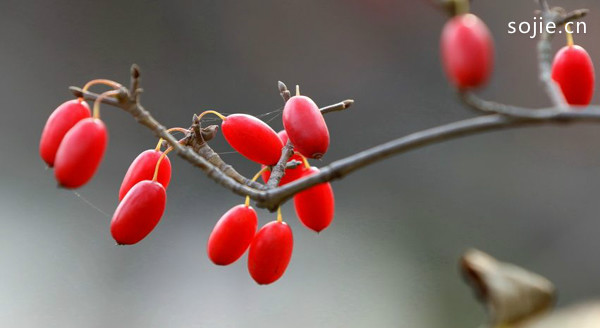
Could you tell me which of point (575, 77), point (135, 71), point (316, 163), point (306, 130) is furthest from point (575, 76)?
point (316, 163)

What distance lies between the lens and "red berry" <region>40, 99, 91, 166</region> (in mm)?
479

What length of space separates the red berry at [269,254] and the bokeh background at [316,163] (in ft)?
3.95

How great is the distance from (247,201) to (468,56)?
0.30 meters

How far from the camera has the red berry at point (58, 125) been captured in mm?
479

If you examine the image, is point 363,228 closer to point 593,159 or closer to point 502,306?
point 593,159

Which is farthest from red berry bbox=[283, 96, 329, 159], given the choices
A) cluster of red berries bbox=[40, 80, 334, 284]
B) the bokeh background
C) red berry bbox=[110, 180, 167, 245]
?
the bokeh background

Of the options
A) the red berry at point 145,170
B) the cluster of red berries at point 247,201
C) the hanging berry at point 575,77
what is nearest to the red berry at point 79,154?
the cluster of red berries at point 247,201

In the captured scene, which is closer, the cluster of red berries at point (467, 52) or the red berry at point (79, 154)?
the cluster of red berries at point (467, 52)

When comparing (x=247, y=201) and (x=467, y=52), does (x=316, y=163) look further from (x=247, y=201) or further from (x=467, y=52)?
(x=467, y=52)

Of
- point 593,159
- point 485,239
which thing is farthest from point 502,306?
point 593,159

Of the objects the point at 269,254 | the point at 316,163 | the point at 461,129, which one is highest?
the point at 461,129

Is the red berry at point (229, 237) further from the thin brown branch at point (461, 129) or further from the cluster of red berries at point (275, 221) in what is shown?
the thin brown branch at point (461, 129)

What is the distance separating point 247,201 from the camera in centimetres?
57

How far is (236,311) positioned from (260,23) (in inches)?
37.3
